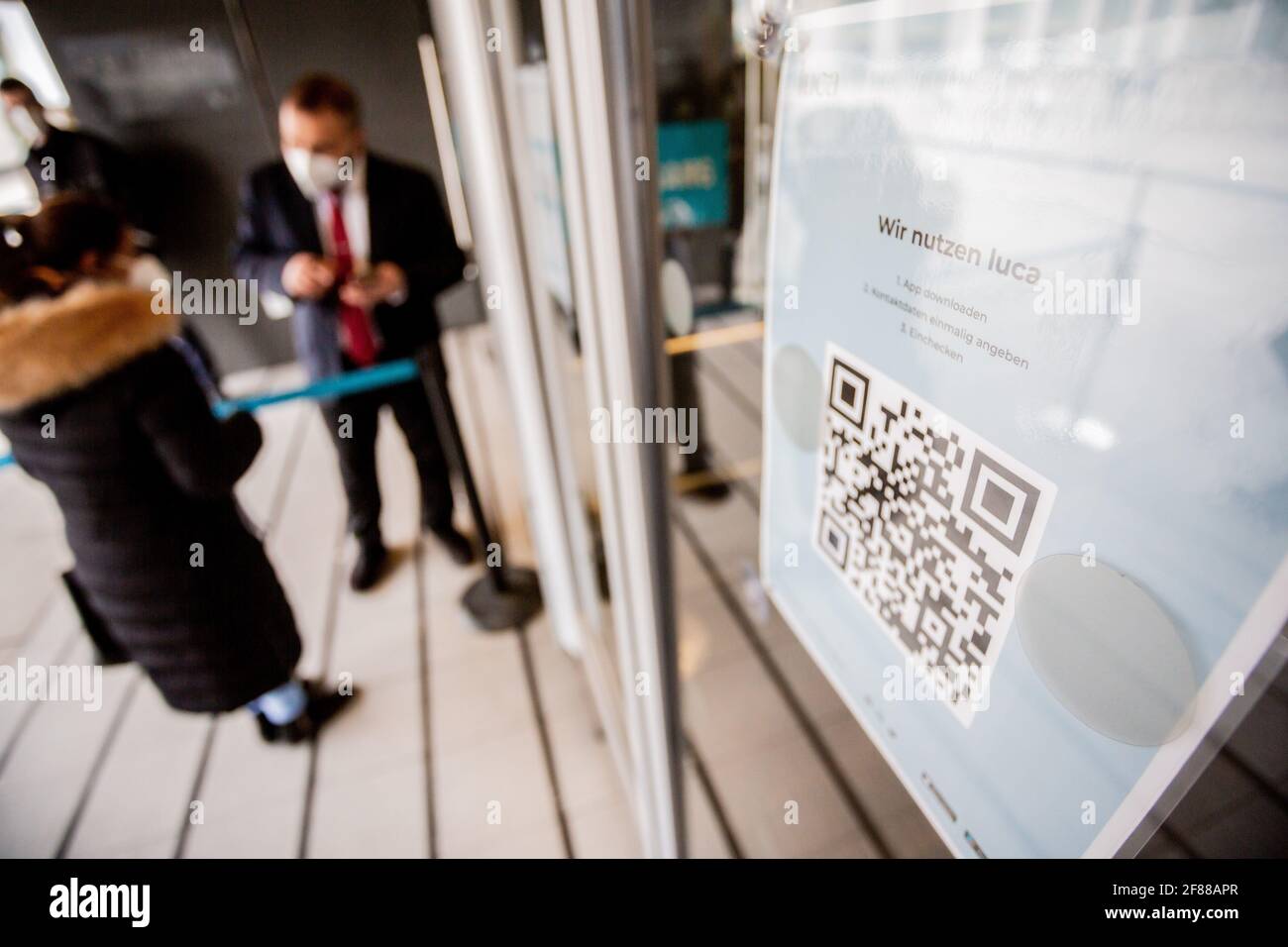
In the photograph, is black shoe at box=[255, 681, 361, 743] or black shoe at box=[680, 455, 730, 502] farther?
black shoe at box=[255, 681, 361, 743]

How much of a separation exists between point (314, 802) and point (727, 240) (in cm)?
184

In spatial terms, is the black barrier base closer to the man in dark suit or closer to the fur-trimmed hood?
the man in dark suit

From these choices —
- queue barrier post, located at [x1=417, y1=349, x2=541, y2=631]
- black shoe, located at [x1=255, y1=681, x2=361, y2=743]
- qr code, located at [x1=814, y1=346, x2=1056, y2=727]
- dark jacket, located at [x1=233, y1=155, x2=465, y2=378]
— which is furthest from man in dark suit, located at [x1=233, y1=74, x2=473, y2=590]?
qr code, located at [x1=814, y1=346, x2=1056, y2=727]

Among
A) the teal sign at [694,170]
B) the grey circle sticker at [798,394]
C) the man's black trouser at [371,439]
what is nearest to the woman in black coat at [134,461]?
the man's black trouser at [371,439]

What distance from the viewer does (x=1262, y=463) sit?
30 cm

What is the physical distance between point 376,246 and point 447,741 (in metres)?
1.39

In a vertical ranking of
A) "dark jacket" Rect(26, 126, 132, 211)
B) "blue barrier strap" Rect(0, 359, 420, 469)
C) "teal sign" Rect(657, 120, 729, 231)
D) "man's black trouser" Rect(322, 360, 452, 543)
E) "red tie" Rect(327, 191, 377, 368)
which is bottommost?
"man's black trouser" Rect(322, 360, 452, 543)

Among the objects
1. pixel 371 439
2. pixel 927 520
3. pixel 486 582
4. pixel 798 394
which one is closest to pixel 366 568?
pixel 486 582

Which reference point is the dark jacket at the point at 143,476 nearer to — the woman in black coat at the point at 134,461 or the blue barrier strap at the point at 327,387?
the woman in black coat at the point at 134,461

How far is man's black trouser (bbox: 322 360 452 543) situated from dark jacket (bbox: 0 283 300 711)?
0.58m

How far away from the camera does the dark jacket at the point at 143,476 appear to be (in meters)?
1.02

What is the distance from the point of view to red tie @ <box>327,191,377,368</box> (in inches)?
58.7
